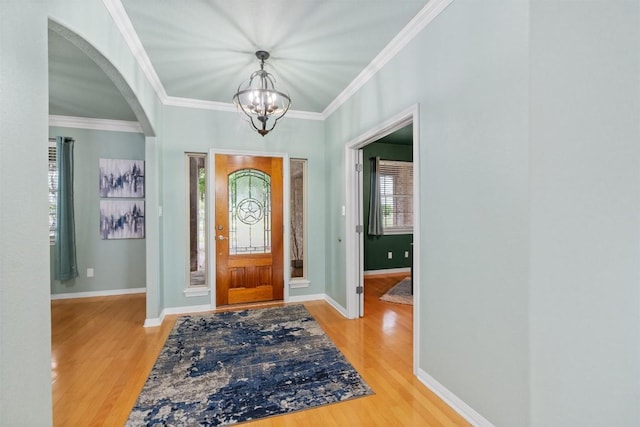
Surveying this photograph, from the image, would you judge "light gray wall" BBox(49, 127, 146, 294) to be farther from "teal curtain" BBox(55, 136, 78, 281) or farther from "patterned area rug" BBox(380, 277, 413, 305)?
"patterned area rug" BBox(380, 277, 413, 305)

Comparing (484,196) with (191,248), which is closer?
(484,196)

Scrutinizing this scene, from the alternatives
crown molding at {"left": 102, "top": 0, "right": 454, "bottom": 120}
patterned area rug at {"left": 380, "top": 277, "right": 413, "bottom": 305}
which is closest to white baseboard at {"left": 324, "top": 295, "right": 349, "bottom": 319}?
patterned area rug at {"left": 380, "top": 277, "right": 413, "bottom": 305}

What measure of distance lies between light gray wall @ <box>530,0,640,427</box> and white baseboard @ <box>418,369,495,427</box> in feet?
1.21

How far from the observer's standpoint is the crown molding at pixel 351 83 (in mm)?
2066

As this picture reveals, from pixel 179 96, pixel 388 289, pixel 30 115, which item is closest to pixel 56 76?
pixel 179 96

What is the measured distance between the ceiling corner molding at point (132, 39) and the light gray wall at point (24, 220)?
1.04 metres

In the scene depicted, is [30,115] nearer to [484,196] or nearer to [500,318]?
[484,196]

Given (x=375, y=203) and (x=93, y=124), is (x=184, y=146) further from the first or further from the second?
(x=375, y=203)

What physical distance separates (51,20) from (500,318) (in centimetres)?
259

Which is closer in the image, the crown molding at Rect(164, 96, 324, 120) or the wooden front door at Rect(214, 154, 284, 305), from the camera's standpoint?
the crown molding at Rect(164, 96, 324, 120)

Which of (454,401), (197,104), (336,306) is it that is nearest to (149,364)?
(336,306)

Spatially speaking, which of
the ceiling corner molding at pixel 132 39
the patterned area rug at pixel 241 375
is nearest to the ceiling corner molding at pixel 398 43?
the ceiling corner molding at pixel 132 39

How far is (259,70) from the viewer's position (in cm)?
302

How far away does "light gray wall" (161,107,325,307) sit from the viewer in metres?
3.80
